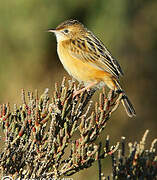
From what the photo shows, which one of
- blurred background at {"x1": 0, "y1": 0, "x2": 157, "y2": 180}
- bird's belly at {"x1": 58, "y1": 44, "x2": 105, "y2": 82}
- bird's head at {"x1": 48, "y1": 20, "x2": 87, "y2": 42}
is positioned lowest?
bird's belly at {"x1": 58, "y1": 44, "x2": 105, "y2": 82}

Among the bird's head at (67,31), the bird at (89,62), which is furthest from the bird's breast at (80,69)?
the bird's head at (67,31)

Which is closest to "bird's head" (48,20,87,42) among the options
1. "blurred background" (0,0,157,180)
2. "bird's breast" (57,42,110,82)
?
"bird's breast" (57,42,110,82)

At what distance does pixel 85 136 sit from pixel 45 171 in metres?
0.49

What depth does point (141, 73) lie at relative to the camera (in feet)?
36.9

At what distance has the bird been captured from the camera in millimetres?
5537

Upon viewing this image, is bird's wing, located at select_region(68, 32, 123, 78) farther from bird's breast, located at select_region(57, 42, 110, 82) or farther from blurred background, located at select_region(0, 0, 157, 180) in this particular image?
blurred background, located at select_region(0, 0, 157, 180)

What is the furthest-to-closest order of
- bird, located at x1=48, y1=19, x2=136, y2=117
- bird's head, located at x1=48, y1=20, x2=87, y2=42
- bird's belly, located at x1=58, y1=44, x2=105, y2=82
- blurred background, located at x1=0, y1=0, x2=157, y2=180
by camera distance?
blurred background, located at x1=0, y1=0, x2=157, y2=180 < bird's head, located at x1=48, y1=20, x2=87, y2=42 < bird's belly, located at x1=58, y1=44, x2=105, y2=82 < bird, located at x1=48, y1=19, x2=136, y2=117

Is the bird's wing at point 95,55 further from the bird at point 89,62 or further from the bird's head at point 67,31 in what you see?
the bird's head at point 67,31

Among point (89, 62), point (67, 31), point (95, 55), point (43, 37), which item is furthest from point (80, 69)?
point (43, 37)

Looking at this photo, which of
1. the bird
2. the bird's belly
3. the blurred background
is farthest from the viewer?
the blurred background

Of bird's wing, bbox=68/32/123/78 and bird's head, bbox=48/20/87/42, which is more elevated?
bird's head, bbox=48/20/87/42

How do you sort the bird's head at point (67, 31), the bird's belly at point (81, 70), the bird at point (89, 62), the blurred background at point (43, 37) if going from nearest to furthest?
the bird at point (89, 62) < the bird's belly at point (81, 70) < the bird's head at point (67, 31) < the blurred background at point (43, 37)

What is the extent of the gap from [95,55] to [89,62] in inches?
5.5

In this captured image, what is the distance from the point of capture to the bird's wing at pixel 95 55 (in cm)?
566
